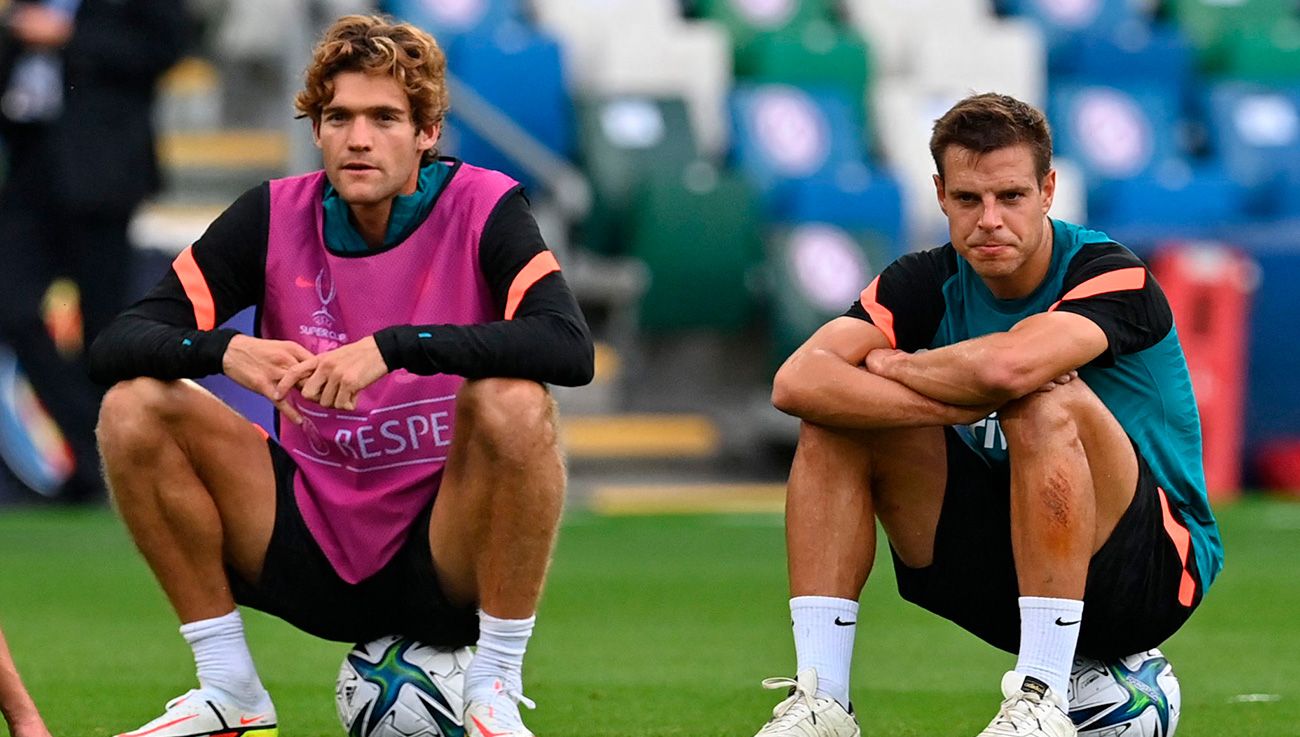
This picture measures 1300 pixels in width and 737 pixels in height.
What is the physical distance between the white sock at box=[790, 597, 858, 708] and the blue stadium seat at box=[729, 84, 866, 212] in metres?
8.15

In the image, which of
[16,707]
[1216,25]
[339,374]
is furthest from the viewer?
[1216,25]

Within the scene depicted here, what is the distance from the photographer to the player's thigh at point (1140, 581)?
4430 millimetres

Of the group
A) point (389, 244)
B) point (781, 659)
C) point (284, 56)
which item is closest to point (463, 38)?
point (284, 56)

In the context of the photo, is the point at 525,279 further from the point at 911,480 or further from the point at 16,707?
the point at 16,707

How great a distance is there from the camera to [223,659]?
4504 mm

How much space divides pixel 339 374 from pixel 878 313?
120 centimetres

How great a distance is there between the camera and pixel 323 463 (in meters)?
4.68

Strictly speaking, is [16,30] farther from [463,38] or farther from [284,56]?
[463,38]

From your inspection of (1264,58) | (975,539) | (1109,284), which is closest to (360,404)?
(975,539)

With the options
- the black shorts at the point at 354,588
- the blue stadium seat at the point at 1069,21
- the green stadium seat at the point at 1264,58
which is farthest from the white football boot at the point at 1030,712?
the green stadium seat at the point at 1264,58

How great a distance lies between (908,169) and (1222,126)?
2.55 metres

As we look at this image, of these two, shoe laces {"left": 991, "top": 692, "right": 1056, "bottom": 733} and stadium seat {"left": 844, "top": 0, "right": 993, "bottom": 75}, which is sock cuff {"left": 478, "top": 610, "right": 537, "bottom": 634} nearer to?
shoe laces {"left": 991, "top": 692, "right": 1056, "bottom": 733}

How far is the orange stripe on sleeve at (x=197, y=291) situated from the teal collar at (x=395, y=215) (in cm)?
28

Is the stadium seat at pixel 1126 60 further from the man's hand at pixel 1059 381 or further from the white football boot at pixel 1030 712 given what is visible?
the white football boot at pixel 1030 712
